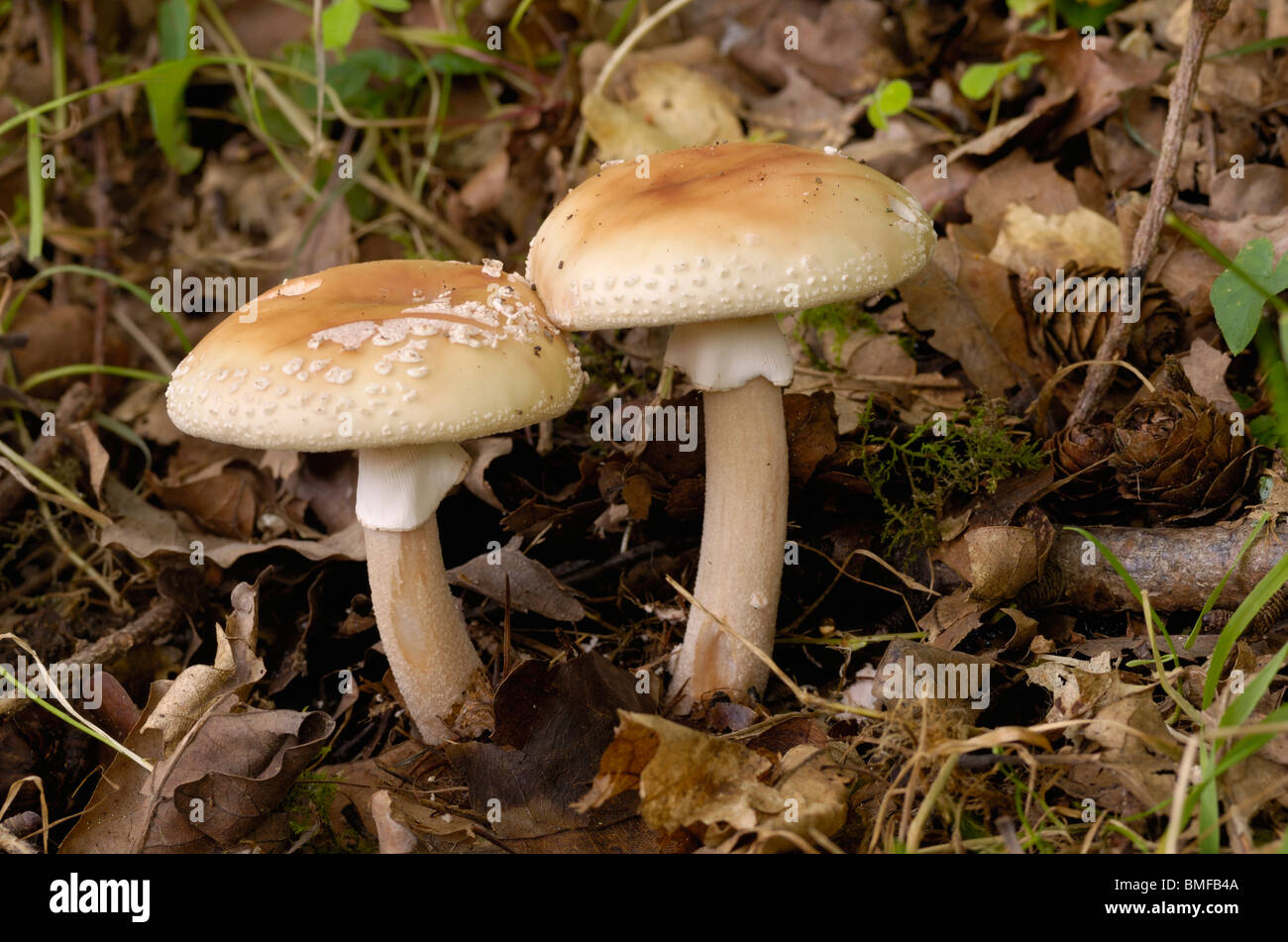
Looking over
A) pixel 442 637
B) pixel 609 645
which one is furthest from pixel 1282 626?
pixel 442 637

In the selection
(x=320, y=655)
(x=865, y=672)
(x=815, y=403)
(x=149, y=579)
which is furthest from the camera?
(x=149, y=579)

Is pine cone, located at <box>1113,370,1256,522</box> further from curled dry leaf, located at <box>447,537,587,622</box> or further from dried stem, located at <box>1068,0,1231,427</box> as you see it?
curled dry leaf, located at <box>447,537,587,622</box>

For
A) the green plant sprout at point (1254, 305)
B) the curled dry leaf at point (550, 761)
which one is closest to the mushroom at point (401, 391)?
the curled dry leaf at point (550, 761)

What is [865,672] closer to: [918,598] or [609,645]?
[918,598]

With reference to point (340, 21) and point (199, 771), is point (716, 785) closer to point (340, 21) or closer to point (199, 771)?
point (199, 771)

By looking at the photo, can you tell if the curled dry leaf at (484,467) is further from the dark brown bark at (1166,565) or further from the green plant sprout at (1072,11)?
the green plant sprout at (1072,11)
